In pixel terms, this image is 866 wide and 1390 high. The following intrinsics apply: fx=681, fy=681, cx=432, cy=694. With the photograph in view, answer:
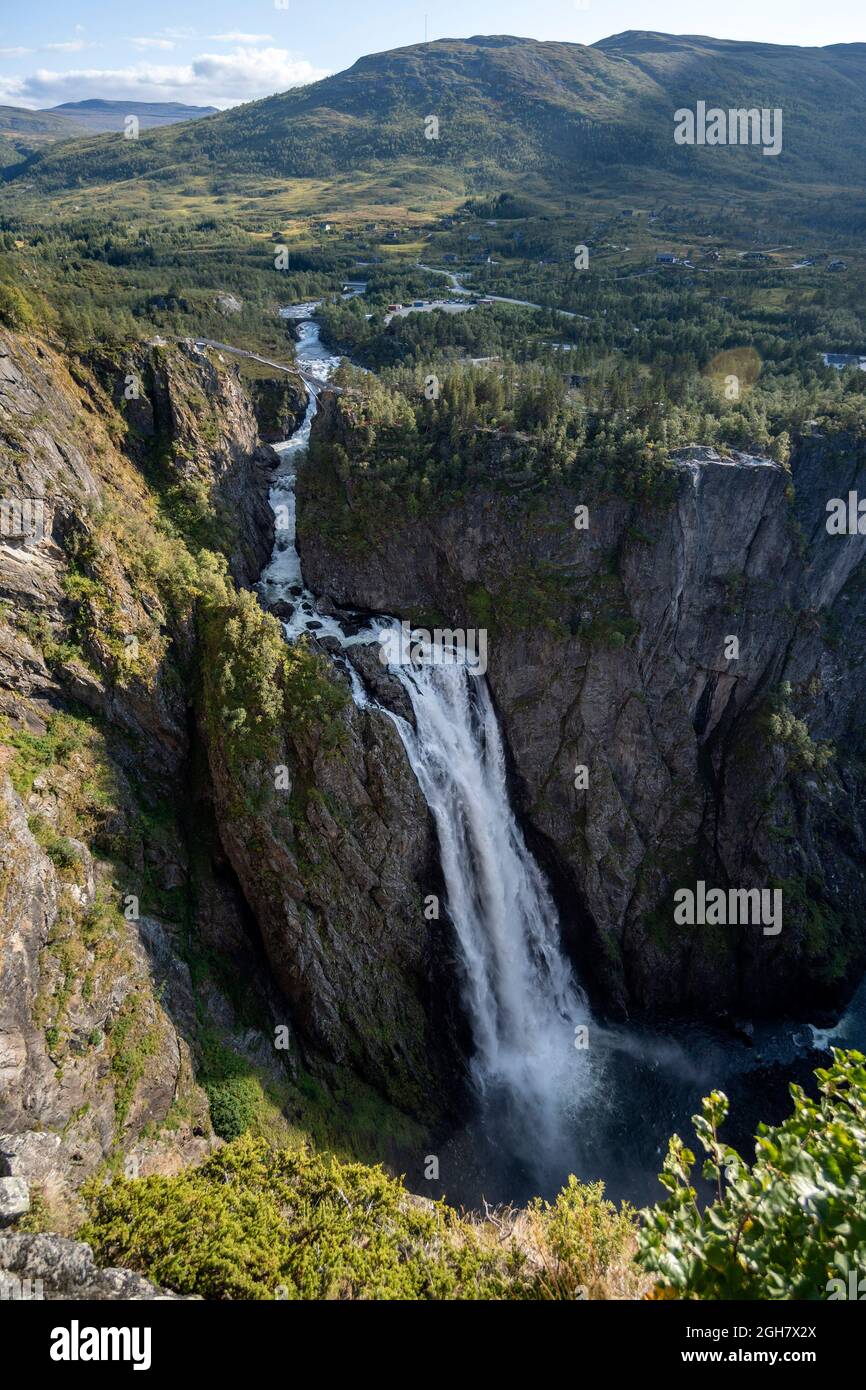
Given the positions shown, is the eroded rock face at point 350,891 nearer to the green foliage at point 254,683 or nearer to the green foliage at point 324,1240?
the green foliage at point 254,683

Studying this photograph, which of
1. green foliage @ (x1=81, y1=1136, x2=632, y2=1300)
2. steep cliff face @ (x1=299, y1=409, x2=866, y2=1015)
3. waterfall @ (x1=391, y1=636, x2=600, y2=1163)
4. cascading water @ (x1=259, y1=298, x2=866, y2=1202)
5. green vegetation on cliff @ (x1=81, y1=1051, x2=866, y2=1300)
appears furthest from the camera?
steep cliff face @ (x1=299, y1=409, x2=866, y2=1015)

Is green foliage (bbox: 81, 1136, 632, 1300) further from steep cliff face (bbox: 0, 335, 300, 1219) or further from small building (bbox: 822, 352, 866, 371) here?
small building (bbox: 822, 352, 866, 371)

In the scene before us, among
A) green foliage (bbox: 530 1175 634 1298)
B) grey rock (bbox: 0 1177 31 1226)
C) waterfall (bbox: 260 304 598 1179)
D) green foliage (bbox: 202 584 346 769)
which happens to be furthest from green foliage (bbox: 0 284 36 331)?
green foliage (bbox: 530 1175 634 1298)

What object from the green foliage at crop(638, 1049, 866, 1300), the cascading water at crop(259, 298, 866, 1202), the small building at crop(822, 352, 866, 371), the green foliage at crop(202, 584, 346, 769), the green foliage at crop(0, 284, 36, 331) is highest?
the small building at crop(822, 352, 866, 371)

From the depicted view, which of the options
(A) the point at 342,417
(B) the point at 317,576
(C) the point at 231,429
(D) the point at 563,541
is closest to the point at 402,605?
(B) the point at 317,576

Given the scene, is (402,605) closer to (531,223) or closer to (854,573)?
(854,573)

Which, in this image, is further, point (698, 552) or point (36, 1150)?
point (698, 552)
